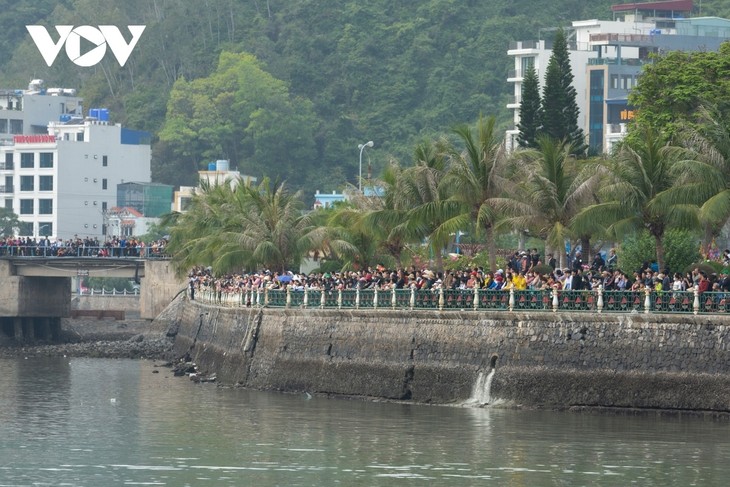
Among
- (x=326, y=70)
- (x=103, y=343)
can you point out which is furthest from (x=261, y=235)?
(x=326, y=70)

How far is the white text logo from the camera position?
178 meters

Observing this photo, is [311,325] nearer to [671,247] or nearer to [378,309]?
[378,309]

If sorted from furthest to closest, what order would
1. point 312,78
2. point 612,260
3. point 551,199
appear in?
point 312,78
point 612,260
point 551,199

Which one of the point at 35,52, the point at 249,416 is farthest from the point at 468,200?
the point at 35,52

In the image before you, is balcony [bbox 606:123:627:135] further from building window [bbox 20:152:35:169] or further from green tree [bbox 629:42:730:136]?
building window [bbox 20:152:35:169]

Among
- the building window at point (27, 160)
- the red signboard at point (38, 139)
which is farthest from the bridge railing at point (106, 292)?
the building window at point (27, 160)

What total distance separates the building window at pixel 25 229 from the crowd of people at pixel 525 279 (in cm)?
7739

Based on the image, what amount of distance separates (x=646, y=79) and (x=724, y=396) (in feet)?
112

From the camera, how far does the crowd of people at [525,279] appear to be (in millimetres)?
47750

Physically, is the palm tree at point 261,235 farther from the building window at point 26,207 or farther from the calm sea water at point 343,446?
the building window at point 26,207

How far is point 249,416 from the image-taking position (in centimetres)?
5097

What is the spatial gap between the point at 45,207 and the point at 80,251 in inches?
1827

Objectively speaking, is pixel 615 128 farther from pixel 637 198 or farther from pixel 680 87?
pixel 637 198

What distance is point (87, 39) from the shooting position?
599ft
